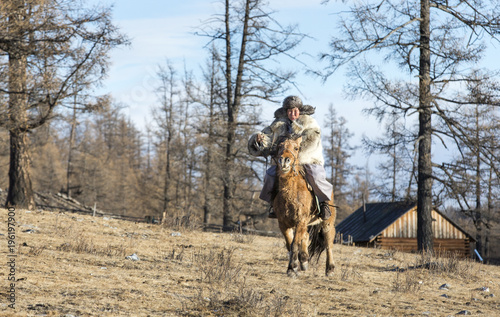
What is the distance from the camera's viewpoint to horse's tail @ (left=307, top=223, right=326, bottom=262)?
30.1 feet

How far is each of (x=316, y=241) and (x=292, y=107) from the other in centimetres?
267

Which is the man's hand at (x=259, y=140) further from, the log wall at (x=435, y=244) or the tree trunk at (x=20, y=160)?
the log wall at (x=435, y=244)

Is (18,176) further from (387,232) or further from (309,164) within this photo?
(387,232)

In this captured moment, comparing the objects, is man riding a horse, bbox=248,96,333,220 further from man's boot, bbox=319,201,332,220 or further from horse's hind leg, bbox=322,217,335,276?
horse's hind leg, bbox=322,217,335,276

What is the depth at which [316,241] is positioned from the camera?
9.39 m

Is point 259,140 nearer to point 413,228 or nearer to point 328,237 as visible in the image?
point 328,237

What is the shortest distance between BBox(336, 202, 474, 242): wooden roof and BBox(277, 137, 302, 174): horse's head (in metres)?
25.8

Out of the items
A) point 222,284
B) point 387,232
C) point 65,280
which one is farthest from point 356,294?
point 387,232

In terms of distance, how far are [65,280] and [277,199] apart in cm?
320

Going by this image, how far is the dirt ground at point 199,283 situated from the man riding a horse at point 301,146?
1.46 meters

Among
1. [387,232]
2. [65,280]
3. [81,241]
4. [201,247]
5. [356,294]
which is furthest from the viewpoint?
[387,232]

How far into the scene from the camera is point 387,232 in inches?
1356

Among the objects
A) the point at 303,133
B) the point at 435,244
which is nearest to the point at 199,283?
the point at 303,133

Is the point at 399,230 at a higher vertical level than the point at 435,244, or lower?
higher
